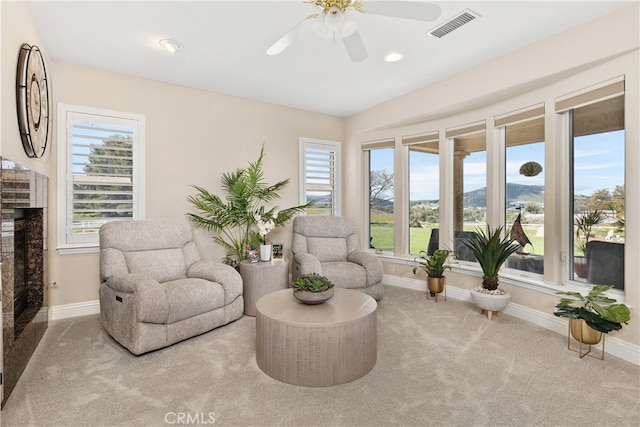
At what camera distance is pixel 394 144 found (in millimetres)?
4840

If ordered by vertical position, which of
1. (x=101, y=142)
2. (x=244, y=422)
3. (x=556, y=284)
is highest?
(x=101, y=142)

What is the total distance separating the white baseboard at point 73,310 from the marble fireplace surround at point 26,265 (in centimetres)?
27

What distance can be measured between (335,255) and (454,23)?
9.28ft

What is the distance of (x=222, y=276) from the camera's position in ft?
10.2

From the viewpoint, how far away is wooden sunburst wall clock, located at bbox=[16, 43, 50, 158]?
7.51ft

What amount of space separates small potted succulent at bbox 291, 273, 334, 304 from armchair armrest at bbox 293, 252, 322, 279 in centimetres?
111

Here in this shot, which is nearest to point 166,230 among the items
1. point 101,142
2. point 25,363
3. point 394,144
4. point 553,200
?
point 101,142

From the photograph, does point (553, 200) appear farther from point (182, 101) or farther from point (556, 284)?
point (182, 101)

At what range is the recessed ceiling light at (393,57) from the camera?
10.3ft

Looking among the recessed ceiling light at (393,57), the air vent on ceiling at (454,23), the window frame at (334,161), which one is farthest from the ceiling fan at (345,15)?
the window frame at (334,161)

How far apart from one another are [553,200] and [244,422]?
3.20 m

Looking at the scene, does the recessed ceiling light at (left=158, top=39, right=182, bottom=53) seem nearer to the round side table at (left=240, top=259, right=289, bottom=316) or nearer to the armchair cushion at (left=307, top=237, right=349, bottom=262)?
the round side table at (left=240, top=259, right=289, bottom=316)

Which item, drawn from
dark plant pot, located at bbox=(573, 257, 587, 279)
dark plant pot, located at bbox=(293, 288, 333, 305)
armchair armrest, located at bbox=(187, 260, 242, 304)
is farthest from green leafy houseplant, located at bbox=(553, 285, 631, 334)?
armchair armrest, located at bbox=(187, 260, 242, 304)

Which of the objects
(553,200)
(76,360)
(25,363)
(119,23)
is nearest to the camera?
(25,363)
